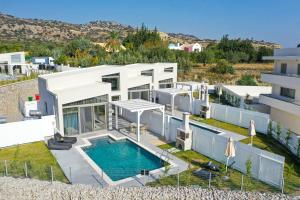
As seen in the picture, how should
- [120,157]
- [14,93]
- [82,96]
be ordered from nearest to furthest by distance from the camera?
1. [120,157]
2. [82,96]
3. [14,93]

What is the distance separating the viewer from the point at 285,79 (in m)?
24.6

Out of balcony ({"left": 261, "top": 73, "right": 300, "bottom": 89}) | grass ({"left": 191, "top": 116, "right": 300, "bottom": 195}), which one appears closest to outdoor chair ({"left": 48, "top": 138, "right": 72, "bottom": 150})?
grass ({"left": 191, "top": 116, "right": 300, "bottom": 195})

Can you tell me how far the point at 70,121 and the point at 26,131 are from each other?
3.42 meters

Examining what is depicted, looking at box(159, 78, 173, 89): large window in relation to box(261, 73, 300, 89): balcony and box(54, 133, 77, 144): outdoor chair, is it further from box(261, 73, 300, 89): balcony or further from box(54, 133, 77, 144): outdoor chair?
box(54, 133, 77, 144): outdoor chair

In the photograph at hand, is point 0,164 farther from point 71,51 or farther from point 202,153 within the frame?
point 71,51

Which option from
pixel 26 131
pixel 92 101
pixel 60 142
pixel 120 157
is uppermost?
pixel 92 101

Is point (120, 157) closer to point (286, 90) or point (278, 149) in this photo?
point (278, 149)

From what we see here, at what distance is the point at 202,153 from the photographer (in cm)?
1773

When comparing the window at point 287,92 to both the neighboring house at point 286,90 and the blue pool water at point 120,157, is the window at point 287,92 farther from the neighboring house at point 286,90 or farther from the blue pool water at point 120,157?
the blue pool water at point 120,157

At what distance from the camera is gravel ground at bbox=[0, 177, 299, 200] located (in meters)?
12.0

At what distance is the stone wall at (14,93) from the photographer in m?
35.2

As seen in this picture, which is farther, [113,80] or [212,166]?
[113,80]

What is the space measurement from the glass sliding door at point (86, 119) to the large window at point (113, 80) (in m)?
4.59

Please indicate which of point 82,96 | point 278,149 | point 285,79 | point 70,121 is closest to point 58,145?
point 70,121
